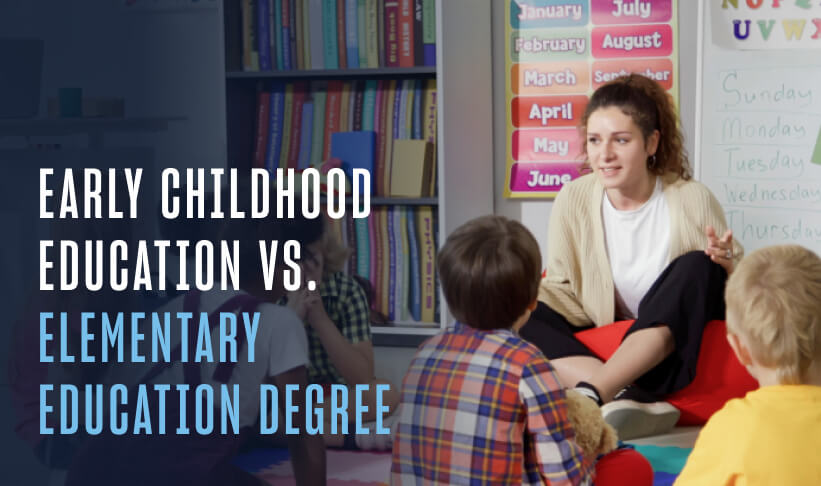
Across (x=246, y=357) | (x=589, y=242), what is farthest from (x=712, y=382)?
(x=246, y=357)

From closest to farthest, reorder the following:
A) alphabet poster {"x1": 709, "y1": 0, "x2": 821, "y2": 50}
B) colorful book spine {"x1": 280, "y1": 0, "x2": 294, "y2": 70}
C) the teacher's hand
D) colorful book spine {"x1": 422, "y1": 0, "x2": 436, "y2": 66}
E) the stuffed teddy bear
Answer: the stuffed teddy bear < the teacher's hand < alphabet poster {"x1": 709, "y1": 0, "x2": 821, "y2": 50} < colorful book spine {"x1": 422, "y1": 0, "x2": 436, "y2": 66} < colorful book spine {"x1": 280, "y1": 0, "x2": 294, "y2": 70}

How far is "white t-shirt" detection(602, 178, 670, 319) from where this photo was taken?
7.79 ft

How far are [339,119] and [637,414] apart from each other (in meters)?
1.37

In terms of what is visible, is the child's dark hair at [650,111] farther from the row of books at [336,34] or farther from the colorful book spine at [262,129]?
the colorful book spine at [262,129]

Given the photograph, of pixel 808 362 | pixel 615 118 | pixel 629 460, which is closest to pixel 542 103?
pixel 615 118

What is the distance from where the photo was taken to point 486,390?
130 cm

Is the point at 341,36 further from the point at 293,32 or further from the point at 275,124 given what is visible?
the point at 275,124

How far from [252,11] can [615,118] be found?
126 cm

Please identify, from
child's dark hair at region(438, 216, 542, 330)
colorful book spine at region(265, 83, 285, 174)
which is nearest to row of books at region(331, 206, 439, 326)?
colorful book spine at region(265, 83, 285, 174)

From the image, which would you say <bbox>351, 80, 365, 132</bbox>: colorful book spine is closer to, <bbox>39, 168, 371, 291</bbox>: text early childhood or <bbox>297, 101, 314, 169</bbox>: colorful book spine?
<bbox>297, 101, 314, 169</bbox>: colorful book spine

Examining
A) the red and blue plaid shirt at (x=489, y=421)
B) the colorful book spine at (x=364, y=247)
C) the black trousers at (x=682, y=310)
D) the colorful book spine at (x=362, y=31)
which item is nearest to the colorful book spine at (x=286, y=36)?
the colorful book spine at (x=362, y=31)

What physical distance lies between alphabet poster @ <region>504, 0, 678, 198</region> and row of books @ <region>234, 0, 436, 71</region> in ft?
1.09

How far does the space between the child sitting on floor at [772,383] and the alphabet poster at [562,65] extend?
1.79 metres

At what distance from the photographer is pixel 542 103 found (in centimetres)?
301
